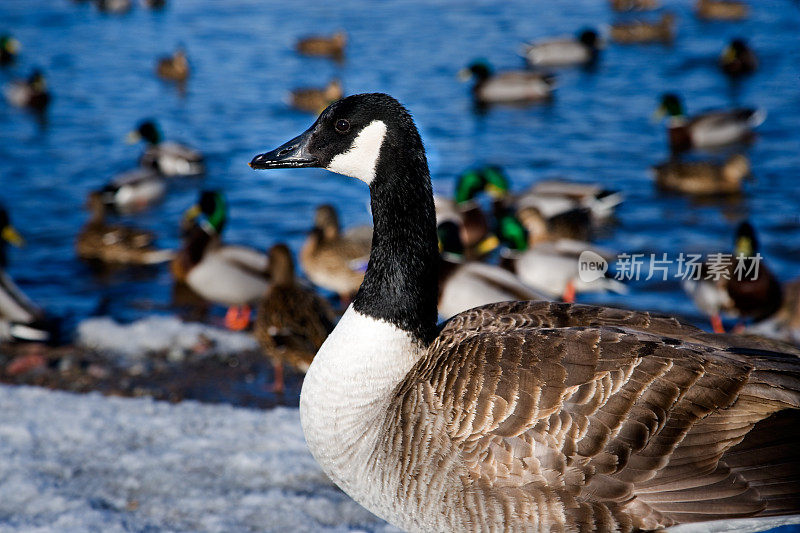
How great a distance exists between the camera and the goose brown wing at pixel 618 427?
3.73m

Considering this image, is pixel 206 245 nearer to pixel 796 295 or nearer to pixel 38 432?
pixel 38 432

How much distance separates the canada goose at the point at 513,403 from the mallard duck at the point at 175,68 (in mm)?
16581

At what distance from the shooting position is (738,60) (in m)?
18.9

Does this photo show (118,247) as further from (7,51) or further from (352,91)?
(7,51)

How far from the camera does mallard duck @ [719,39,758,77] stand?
61.3ft

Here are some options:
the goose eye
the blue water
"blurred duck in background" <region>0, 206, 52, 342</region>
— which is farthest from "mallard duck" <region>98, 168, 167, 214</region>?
the goose eye

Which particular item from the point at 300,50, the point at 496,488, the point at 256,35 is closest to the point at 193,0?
the point at 256,35

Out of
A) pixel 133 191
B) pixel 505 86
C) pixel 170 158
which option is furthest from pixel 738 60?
pixel 133 191

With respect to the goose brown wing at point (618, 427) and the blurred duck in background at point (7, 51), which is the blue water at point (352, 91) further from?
the goose brown wing at point (618, 427)

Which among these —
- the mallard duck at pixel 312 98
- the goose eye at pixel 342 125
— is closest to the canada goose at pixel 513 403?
the goose eye at pixel 342 125

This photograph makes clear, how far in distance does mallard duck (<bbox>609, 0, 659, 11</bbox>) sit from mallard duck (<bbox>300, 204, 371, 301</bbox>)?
66.5 ft

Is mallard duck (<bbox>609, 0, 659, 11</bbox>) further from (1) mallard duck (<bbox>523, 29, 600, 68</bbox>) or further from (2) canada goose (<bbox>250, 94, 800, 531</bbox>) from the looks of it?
(2) canada goose (<bbox>250, 94, 800, 531</bbox>)

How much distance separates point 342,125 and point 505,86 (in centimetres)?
1534

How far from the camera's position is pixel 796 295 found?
8.54 meters
